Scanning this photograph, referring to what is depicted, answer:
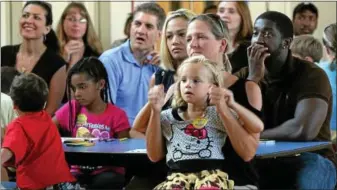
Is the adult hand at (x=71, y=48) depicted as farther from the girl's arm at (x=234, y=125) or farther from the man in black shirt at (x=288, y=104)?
the girl's arm at (x=234, y=125)

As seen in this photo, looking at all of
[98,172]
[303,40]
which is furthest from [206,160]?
[303,40]

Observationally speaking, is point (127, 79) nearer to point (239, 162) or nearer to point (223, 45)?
point (223, 45)

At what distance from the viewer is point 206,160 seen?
11.2 feet

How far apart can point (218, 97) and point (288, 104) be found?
1.19 meters

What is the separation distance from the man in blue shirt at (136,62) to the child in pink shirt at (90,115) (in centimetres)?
40

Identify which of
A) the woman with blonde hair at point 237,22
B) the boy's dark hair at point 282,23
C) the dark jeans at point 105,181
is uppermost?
the boy's dark hair at point 282,23

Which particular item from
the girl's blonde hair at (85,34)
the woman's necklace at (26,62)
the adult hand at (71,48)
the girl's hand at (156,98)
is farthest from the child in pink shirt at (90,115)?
the girl's blonde hair at (85,34)

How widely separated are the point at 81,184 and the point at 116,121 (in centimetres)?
46

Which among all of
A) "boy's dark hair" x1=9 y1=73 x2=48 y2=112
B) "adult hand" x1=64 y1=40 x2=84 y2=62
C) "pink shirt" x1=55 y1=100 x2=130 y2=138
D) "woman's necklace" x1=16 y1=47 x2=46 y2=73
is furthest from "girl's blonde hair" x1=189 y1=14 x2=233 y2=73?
"adult hand" x1=64 y1=40 x2=84 y2=62

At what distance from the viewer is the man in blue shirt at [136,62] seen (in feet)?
17.2

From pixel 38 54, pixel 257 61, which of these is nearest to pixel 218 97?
pixel 257 61

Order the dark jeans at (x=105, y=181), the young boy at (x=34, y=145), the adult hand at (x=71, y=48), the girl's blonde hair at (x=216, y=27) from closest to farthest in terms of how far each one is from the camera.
A: 1. the girl's blonde hair at (x=216, y=27)
2. the young boy at (x=34, y=145)
3. the dark jeans at (x=105, y=181)
4. the adult hand at (x=71, y=48)

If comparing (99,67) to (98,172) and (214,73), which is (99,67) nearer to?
(98,172)

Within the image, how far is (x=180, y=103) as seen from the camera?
3.57 m
